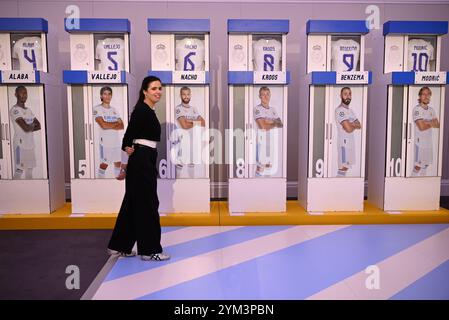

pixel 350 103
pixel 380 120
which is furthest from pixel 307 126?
pixel 380 120

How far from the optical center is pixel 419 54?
4.88 meters

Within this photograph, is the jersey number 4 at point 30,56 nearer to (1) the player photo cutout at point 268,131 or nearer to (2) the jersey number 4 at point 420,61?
(1) the player photo cutout at point 268,131

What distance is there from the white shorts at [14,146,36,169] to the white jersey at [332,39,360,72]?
12.2 ft

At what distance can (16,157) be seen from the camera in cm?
472

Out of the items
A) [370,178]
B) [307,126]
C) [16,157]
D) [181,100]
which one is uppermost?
[181,100]

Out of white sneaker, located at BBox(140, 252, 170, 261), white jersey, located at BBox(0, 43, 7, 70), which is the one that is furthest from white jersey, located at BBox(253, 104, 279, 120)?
white jersey, located at BBox(0, 43, 7, 70)

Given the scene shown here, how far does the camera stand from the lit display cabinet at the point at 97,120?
4.68m

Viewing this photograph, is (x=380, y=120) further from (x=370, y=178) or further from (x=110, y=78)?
(x=110, y=78)

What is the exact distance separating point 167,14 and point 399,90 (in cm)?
336

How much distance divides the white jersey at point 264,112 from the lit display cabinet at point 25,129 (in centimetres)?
244

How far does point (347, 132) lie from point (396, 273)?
2.02 metres

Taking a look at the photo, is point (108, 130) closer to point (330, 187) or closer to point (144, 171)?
point (144, 171)

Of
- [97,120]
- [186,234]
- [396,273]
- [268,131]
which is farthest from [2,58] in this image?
[396,273]

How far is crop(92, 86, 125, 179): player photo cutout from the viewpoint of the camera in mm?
4684
